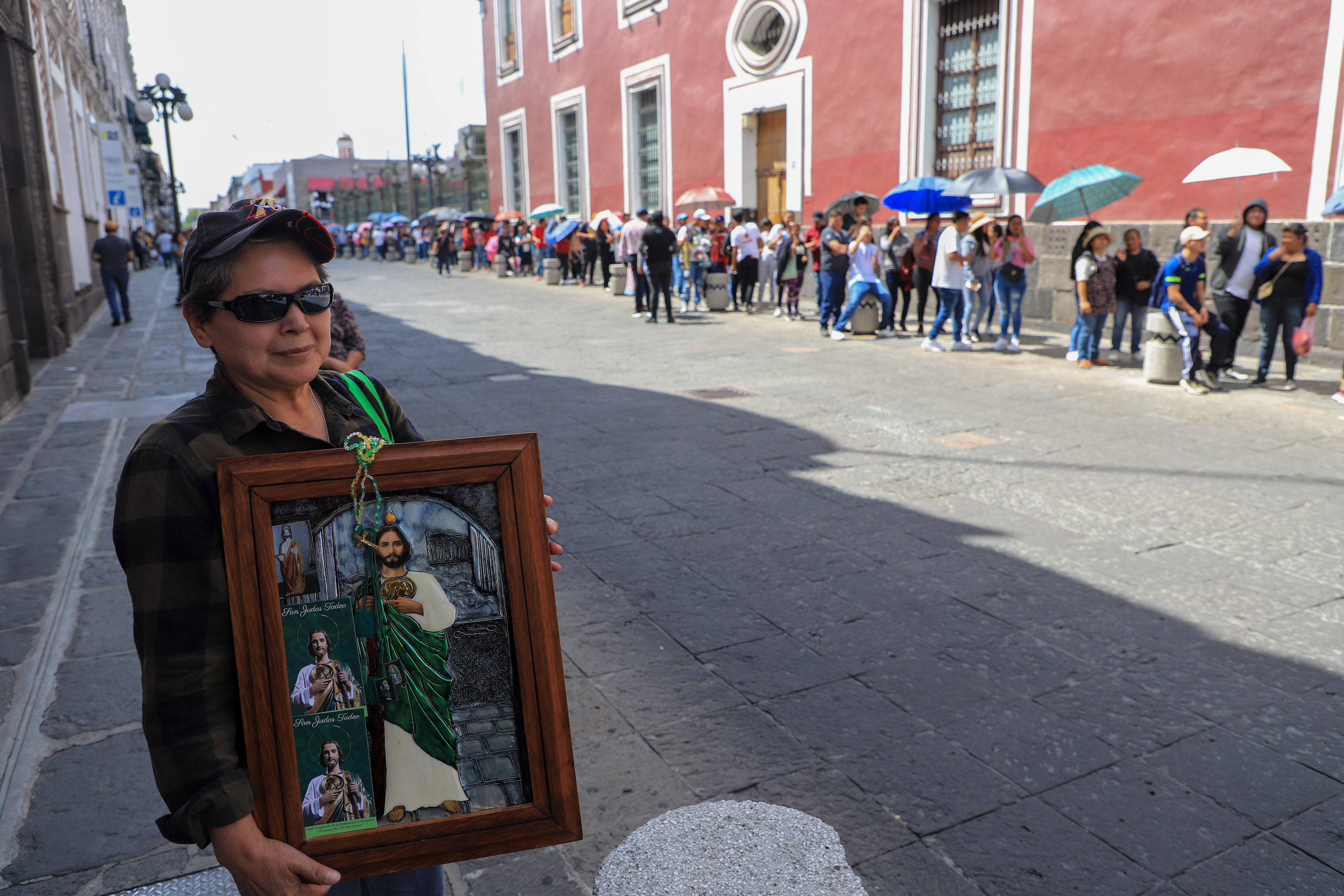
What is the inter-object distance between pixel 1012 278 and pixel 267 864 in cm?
1194

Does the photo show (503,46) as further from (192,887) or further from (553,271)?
(192,887)

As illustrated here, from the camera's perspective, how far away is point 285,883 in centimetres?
137

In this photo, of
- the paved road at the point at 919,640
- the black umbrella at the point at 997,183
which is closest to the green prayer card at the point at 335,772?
the paved road at the point at 919,640

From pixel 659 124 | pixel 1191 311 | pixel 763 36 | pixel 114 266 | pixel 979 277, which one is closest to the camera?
pixel 1191 311

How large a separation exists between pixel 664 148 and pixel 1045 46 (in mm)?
10977

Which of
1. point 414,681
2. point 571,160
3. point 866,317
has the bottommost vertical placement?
point 866,317

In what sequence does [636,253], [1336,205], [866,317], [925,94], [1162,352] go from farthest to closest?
[636,253] → [925,94] → [866,317] → [1162,352] → [1336,205]

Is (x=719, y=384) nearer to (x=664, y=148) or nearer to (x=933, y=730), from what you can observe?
(x=933, y=730)

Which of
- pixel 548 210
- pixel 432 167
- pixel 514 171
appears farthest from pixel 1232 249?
pixel 432 167

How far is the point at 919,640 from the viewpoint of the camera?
388 cm

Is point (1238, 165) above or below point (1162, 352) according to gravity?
above

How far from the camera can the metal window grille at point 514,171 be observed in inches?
1278

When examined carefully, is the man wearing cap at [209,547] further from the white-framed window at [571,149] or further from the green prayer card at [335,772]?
the white-framed window at [571,149]

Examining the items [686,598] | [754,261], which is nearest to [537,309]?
[754,261]
